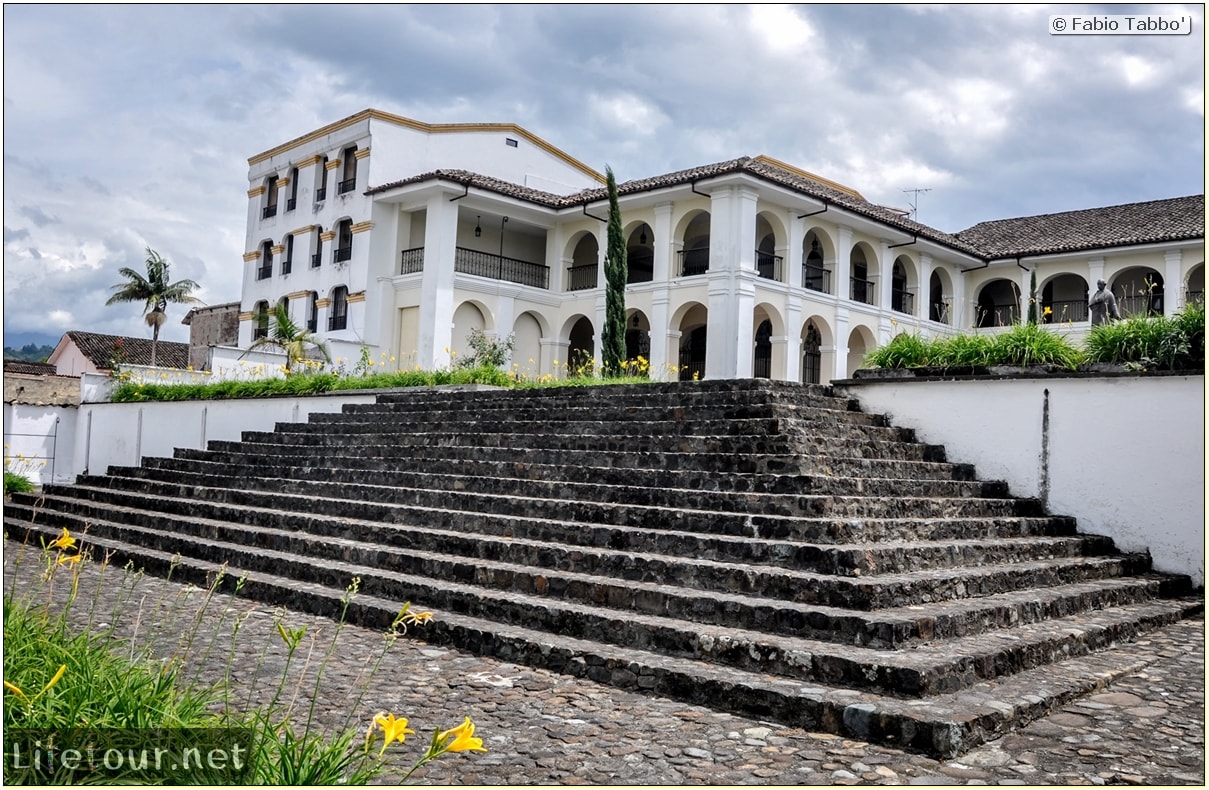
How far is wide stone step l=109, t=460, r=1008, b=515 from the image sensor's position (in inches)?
292

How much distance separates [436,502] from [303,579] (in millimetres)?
1564

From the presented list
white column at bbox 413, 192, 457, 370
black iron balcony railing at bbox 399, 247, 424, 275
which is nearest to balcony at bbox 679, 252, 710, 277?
white column at bbox 413, 192, 457, 370

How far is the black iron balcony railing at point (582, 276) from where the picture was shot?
27.8 m

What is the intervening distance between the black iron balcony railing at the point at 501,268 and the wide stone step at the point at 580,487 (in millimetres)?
14177

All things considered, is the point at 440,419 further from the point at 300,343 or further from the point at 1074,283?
the point at 1074,283

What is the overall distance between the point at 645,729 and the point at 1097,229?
27961 millimetres

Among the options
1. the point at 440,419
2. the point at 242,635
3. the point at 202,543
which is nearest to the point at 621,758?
the point at 242,635

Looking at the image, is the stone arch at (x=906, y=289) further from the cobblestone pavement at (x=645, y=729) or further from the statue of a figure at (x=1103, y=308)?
the cobblestone pavement at (x=645, y=729)

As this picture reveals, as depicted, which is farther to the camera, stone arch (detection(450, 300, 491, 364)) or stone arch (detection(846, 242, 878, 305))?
stone arch (detection(846, 242, 878, 305))

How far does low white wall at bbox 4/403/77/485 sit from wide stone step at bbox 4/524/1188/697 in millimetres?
Result: 16727

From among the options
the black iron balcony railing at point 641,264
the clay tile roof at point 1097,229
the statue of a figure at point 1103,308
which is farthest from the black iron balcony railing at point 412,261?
the statue of a figure at point 1103,308

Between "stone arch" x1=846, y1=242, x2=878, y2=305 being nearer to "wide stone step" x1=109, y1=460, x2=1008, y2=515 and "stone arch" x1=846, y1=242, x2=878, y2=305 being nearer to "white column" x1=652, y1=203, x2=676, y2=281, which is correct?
"white column" x1=652, y1=203, x2=676, y2=281

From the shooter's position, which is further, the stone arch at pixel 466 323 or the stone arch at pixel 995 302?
the stone arch at pixel 995 302

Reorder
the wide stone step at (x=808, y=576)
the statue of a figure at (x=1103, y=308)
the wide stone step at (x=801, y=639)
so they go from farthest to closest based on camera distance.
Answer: the statue of a figure at (x=1103, y=308) → the wide stone step at (x=808, y=576) → the wide stone step at (x=801, y=639)
